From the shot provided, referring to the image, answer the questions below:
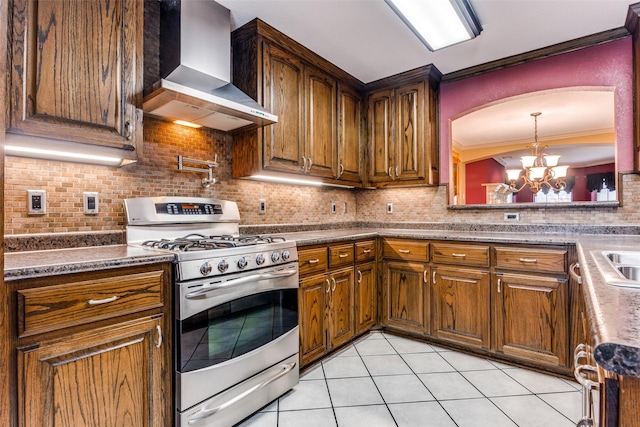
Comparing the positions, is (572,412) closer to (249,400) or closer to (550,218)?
(550,218)

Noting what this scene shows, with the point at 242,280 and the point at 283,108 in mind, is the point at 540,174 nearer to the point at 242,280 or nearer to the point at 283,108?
the point at 283,108

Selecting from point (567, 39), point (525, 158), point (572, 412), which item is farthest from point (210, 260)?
point (525, 158)

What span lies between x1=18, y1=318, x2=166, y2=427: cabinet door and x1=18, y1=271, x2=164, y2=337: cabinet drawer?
0.07m

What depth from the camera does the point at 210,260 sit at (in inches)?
62.0

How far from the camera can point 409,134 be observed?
3.15m

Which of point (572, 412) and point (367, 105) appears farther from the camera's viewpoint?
point (367, 105)

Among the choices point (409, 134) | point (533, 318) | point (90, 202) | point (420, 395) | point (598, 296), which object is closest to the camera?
point (598, 296)

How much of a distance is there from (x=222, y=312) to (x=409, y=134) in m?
2.39

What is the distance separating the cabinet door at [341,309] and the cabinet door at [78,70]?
5.39 feet

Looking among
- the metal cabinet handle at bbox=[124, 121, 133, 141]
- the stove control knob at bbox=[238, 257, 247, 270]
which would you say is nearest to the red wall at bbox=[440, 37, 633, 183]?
the stove control knob at bbox=[238, 257, 247, 270]

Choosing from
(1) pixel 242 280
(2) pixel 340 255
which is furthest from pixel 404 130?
(1) pixel 242 280

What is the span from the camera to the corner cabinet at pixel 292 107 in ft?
7.65

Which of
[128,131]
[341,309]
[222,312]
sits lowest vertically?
[341,309]

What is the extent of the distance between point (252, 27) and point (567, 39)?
239cm
